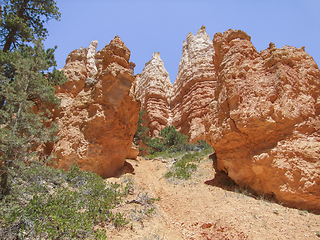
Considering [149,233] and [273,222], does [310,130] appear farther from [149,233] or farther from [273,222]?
[149,233]

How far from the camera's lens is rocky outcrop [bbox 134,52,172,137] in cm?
2586

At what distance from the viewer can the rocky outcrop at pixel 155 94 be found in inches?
1018

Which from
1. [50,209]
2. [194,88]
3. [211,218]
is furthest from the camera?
[194,88]

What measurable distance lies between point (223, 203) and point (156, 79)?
24861 mm

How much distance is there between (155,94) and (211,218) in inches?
919

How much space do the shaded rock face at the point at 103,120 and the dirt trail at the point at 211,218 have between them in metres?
1.51

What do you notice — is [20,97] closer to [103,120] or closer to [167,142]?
[103,120]

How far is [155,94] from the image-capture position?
28.1 meters

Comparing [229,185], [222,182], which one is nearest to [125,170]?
[222,182]

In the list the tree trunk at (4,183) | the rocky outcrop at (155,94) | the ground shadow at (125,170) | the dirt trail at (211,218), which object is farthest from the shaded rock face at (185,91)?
the tree trunk at (4,183)

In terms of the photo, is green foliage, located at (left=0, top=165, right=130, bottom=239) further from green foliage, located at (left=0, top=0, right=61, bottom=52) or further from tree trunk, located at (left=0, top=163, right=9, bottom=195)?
green foliage, located at (left=0, top=0, right=61, bottom=52)

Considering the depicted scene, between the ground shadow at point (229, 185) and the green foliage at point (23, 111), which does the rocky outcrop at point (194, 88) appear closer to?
the ground shadow at point (229, 185)

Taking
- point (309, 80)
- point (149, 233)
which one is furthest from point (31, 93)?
point (309, 80)

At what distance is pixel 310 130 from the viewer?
6.14 meters
